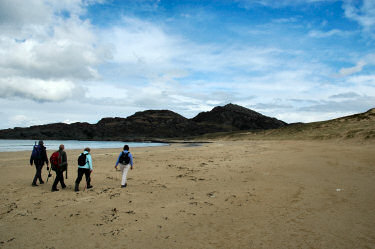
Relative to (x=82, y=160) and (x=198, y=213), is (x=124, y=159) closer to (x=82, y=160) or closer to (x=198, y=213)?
(x=82, y=160)

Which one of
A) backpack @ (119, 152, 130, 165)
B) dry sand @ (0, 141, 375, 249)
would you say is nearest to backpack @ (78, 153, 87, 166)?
dry sand @ (0, 141, 375, 249)

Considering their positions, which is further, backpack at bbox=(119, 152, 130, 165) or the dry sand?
backpack at bbox=(119, 152, 130, 165)

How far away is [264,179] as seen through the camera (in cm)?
1338

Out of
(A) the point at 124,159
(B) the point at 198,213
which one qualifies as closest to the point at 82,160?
(A) the point at 124,159

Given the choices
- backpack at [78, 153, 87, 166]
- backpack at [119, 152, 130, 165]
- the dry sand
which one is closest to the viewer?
the dry sand

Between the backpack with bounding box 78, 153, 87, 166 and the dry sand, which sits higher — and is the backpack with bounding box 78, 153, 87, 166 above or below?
above

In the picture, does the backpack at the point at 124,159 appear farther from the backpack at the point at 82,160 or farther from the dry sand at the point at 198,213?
the backpack at the point at 82,160

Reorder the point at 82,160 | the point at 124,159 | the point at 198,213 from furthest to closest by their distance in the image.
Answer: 1. the point at 124,159
2. the point at 82,160
3. the point at 198,213

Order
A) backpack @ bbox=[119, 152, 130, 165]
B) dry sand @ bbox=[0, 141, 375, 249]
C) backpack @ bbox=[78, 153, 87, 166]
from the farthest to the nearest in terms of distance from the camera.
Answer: backpack @ bbox=[119, 152, 130, 165], backpack @ bbox=[78, 153, 87, 166], dry sand @ bbox=[0, 141, 375, 249]

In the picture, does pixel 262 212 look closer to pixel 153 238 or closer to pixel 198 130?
pixel 153 238

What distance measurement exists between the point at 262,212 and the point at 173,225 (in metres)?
2.99

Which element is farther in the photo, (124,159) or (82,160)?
(124,159)

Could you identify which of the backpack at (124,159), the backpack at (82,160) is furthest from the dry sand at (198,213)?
the backpack at (82,160)

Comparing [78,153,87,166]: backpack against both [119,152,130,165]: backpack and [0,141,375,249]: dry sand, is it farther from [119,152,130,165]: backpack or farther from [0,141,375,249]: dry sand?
[119,152,130,165]: backpack
